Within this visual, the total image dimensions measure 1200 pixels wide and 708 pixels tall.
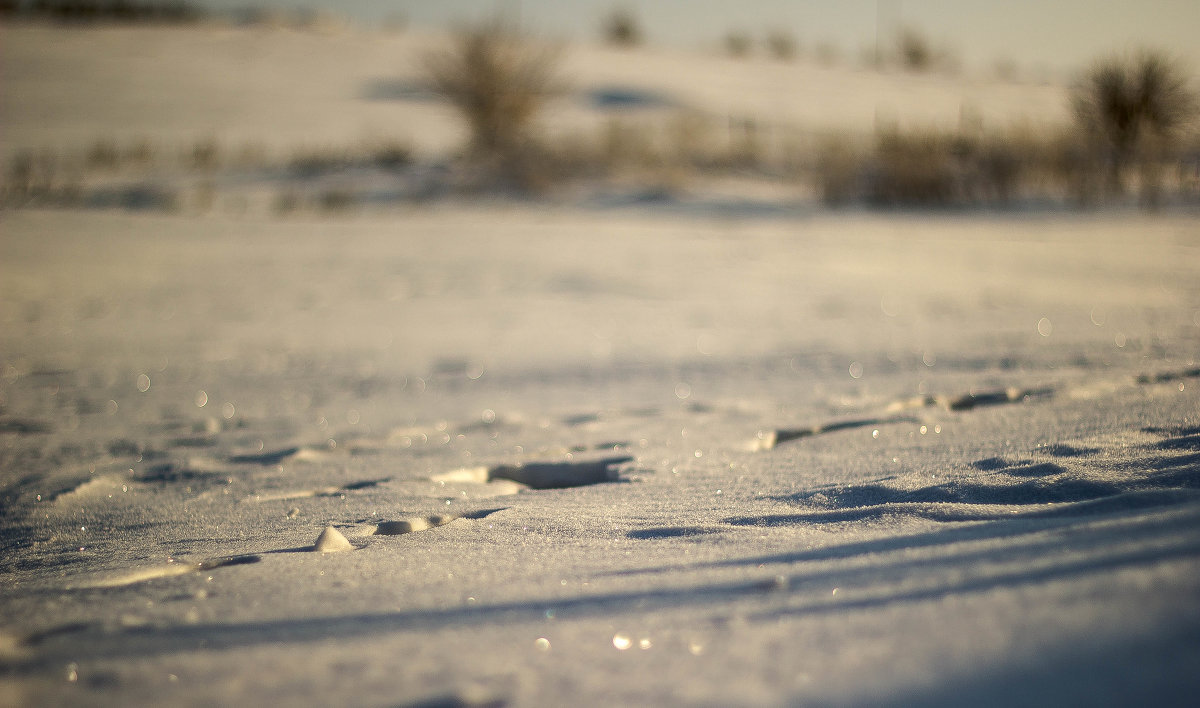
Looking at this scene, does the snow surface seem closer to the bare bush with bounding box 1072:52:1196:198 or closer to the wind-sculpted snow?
the wind-sculpted snow

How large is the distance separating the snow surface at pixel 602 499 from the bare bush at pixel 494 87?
21.1 feet

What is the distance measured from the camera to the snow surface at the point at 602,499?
2.91 feet

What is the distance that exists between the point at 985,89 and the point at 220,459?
3355 centimetres

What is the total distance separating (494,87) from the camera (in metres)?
11.6

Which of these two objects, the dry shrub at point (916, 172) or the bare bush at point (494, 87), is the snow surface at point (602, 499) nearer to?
the dry shrub at point (916, 172)

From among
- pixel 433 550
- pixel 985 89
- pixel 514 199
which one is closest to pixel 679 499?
pixel 433 550

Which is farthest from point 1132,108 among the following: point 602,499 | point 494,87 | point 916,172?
point 602,499

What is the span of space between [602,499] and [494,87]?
10768mm

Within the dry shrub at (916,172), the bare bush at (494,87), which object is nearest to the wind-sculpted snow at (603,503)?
the dry shrub at (916,172)

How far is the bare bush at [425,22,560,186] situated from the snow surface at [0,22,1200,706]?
21.1 feet

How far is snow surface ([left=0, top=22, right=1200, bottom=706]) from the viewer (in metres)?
0.89

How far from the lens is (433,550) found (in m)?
1.40

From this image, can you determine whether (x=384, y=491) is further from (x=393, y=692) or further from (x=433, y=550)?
(x=393, y=692)

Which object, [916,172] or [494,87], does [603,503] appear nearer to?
[916,172]
